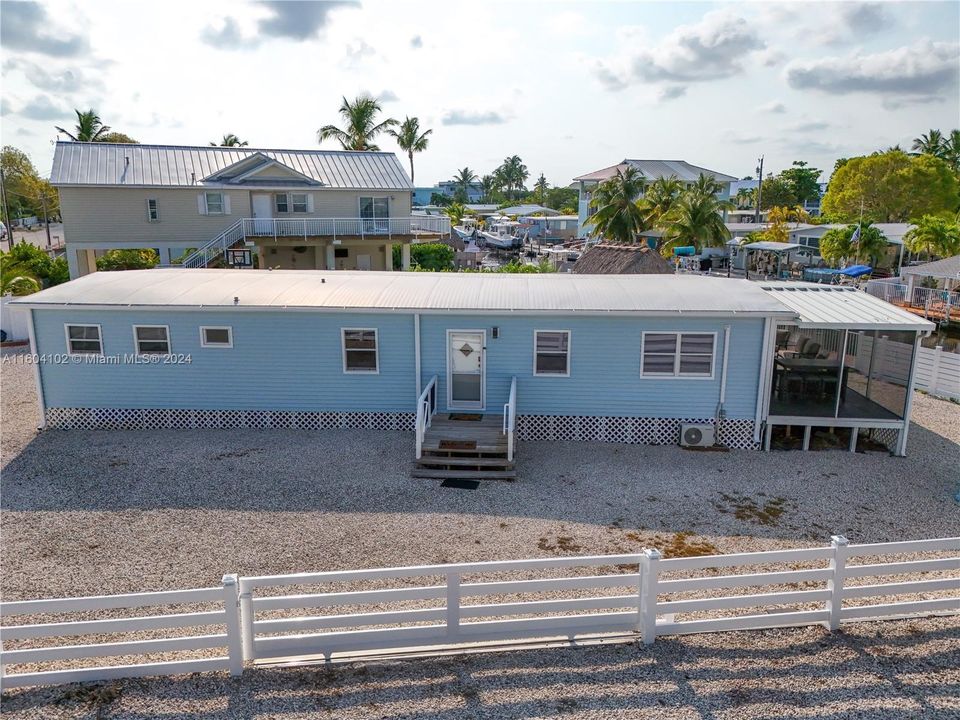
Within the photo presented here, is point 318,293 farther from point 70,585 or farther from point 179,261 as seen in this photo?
point 179,261

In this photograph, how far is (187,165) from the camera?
30891 millimetres

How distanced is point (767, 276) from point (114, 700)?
42387 millimetres

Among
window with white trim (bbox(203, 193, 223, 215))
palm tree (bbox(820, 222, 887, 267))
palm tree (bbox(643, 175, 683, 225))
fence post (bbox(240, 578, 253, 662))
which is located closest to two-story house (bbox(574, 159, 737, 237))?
palm tree (bbox(643, 175, 683, 225))

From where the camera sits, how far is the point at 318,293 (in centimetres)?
1441

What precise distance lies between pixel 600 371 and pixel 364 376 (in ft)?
15.9

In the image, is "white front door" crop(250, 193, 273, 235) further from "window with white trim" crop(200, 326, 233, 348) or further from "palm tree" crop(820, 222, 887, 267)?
"palm tree" crop(820, 222, 887, 267)

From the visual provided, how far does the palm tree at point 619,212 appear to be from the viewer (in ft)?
136


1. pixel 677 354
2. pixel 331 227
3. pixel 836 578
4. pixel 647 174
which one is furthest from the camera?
pixel 647 174

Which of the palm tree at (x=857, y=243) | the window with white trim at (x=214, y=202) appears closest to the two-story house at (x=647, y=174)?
the palm tree at (x=857, y=243)

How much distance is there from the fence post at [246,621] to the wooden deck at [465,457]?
562 cm

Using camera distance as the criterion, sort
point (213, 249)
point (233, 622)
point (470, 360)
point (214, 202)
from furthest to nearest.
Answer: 1. point (214, 202)
2. point (213, 249)
3. point (470, 360)
4. point (233, 622)

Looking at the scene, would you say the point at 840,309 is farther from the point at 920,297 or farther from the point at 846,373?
the point at 920,297

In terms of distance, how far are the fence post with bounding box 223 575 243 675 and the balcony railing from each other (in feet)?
83.2

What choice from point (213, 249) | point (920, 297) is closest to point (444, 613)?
point (213, 249)
